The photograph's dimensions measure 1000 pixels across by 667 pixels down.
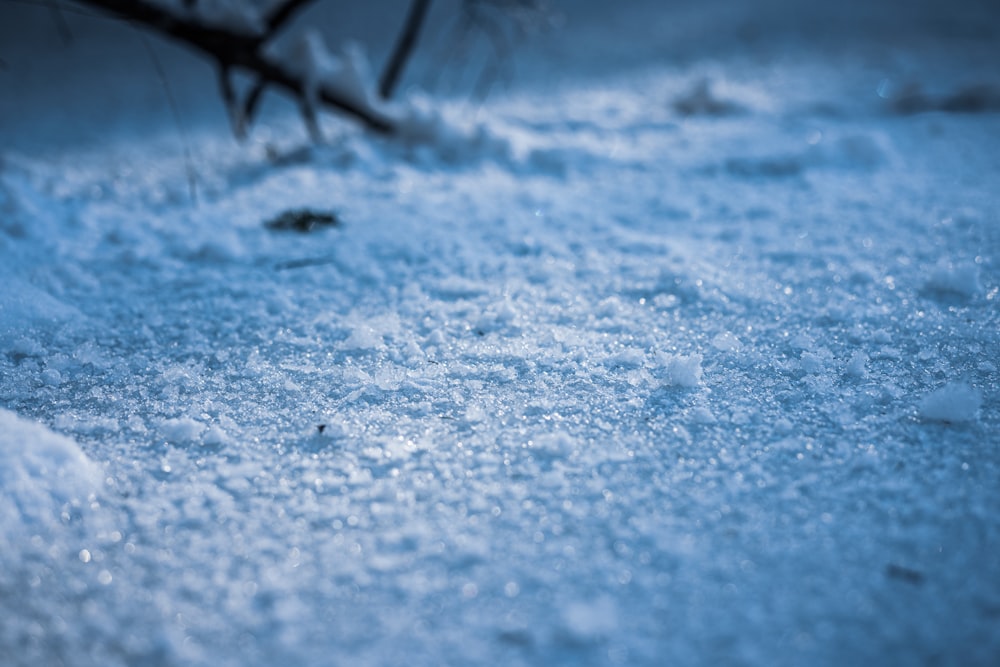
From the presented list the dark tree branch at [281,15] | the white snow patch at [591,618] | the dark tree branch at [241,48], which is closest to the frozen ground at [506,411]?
the white snow patch at [591,618]

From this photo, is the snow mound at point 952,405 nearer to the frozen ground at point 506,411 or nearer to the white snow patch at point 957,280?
the frozen ground at point 506,411

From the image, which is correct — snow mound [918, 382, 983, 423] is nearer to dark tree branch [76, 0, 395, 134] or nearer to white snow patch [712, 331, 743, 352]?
white snow patch [712, 331, 743, 352]

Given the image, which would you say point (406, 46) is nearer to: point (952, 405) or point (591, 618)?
point (952, 405)

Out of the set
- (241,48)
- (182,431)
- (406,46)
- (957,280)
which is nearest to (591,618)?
(182,431)

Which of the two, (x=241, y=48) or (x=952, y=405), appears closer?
(x=952, y=405)

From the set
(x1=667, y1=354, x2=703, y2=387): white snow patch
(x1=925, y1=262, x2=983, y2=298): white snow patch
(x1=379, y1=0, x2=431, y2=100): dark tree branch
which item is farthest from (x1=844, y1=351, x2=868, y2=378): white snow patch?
(x1=379, y1=0, x2=431, y2=100): dark tree branch

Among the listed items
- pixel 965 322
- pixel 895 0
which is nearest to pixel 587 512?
pixel 965 322

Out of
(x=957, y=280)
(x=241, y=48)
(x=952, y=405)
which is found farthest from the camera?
(x=241, y=48)
